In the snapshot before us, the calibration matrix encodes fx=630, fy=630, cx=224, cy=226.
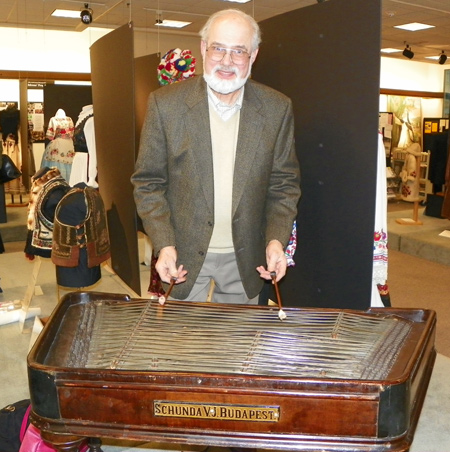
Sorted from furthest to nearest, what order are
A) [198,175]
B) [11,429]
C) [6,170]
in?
[6,170] → [11,429] → [198,175]

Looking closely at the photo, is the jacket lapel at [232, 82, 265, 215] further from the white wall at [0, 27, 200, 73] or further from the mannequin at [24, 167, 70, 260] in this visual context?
the white wall at [0, 27, 200, 73]

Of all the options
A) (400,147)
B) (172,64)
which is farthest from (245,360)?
(400,147)

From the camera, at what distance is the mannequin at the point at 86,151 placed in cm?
515

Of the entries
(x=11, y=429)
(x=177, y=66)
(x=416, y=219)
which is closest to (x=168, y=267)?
(x=11, y=429)

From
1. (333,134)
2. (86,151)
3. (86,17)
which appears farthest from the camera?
(86,17)

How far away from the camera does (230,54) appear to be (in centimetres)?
202

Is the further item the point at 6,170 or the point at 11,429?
the point at 6,170

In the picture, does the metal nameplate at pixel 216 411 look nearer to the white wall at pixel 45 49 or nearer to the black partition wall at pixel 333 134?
the black partition wall at pixel 333 134

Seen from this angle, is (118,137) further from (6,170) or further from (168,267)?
(168,267)

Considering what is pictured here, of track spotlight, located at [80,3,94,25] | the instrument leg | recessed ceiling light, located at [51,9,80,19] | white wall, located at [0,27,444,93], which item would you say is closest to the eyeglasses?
the instrument leg

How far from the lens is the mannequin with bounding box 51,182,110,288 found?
3.45 metres

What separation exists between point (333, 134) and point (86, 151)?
9.70 feet

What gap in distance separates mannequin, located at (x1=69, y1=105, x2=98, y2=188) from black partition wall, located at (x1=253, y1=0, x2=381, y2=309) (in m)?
2.32

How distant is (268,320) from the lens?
5.53ft
